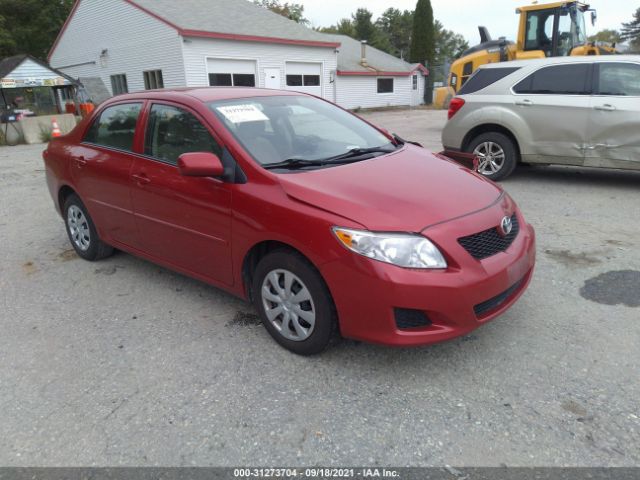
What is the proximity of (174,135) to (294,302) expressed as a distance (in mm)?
1649

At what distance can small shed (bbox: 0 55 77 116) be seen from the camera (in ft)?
63.1

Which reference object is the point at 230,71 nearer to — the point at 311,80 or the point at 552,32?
the point at 311,80

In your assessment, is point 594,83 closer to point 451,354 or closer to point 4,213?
point 451,354

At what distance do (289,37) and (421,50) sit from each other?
19.7 metres

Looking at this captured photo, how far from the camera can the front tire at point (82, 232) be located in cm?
471

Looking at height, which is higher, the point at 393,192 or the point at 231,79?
the point at 231,79

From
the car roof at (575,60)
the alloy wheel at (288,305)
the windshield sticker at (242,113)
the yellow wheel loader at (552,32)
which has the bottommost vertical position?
the alloy wheel at (288,305)

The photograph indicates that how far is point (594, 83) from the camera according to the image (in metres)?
6.64

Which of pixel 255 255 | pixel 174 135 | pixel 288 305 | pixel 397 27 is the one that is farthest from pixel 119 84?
pixel 397 27

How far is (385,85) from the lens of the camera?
3225 cm

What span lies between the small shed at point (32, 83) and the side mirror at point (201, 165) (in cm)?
1740

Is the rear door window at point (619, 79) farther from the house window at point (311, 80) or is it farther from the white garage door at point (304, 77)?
the house window at point (311, 80)

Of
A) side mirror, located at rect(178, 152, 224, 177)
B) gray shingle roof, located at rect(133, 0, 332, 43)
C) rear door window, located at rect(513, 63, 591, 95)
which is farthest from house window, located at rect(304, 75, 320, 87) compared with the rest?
side mirror, located at rect(178, 152, 224, 177)

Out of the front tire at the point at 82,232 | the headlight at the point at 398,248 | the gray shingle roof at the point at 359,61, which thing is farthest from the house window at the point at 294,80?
the headlight at the point at 398,248
